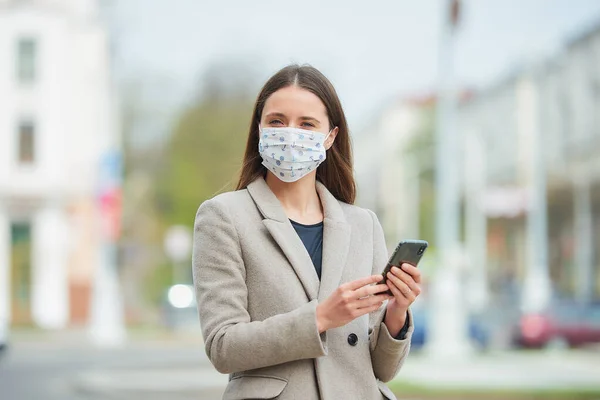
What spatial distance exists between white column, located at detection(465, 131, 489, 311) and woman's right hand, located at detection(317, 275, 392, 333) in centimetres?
4768

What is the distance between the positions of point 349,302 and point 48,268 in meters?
39.4

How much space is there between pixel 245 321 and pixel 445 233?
21659 mm

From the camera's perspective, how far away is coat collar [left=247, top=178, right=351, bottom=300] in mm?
3225

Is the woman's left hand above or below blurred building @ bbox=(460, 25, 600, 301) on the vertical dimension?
below

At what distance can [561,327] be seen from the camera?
27953 millimetres

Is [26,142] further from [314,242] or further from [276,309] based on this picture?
[276,309]

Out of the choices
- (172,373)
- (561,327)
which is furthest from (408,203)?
(172,373)

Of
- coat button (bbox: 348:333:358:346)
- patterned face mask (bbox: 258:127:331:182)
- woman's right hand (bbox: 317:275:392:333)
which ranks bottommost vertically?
coat button (bbox: 348:333:358:346)

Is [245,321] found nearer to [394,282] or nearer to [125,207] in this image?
[394,282]

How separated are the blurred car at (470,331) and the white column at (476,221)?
70.7 ft

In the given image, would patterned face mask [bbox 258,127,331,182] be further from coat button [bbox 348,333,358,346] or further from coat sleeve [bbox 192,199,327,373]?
coat button [bbox 348,333,358,346]

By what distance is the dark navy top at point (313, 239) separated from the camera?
10.9 feet

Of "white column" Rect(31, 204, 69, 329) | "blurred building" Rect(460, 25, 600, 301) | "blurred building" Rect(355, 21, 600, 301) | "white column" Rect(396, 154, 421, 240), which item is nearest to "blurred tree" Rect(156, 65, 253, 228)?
"blurred building" Rect(355, 21, 600, 301)

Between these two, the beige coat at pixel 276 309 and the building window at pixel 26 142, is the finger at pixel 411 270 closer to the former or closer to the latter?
the beige coat at pixel 276 309
